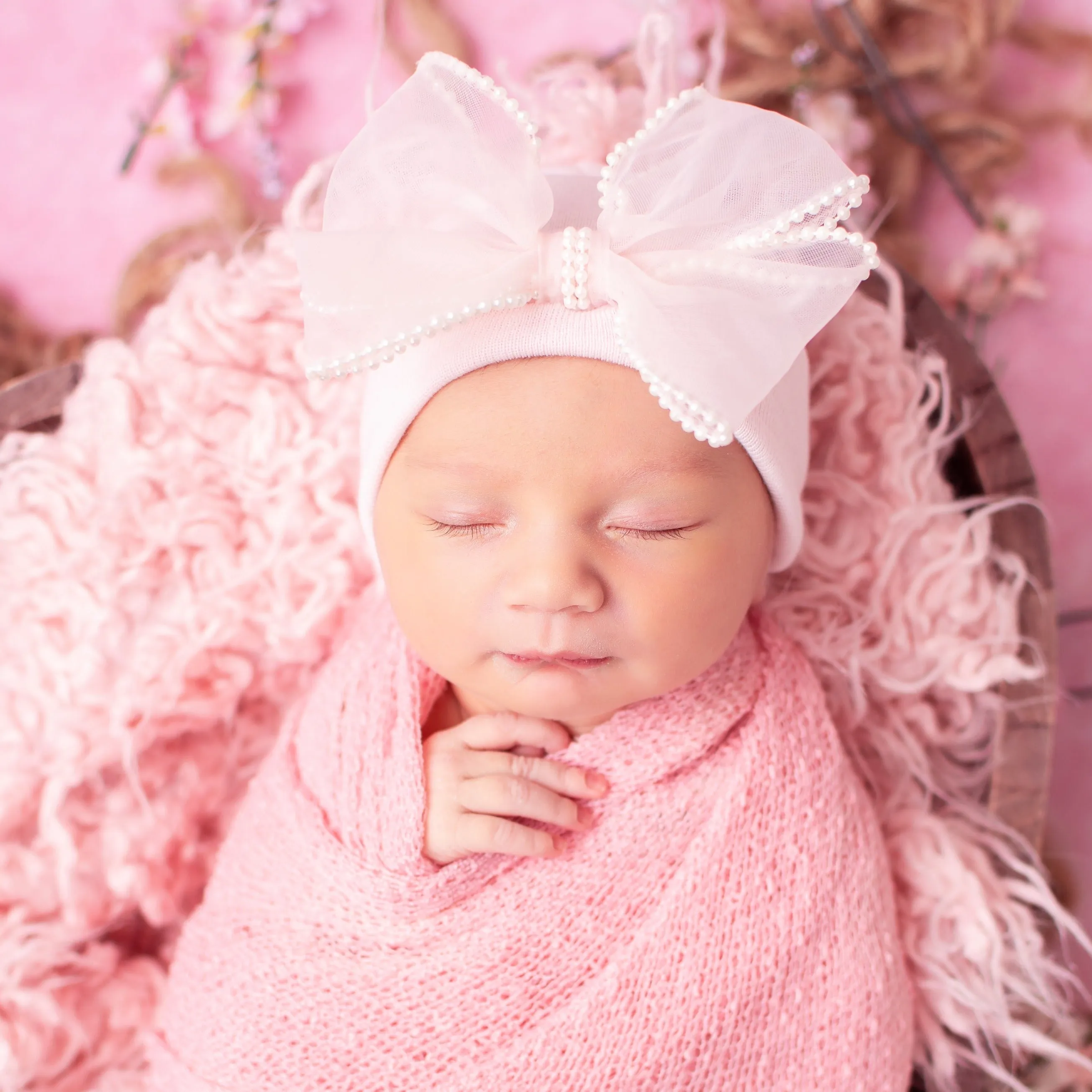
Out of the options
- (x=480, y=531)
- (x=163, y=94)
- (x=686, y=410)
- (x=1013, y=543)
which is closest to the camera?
(x=686, y=410)

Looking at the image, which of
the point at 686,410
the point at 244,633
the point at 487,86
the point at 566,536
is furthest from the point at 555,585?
the point at 244,633

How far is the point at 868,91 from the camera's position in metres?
1.49

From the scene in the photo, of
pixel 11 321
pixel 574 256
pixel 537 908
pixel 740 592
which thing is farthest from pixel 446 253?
pixel 11 321

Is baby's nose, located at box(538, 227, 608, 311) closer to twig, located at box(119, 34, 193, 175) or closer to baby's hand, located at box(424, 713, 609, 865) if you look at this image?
baby's hand, located at box(424, 713, 609, 865)

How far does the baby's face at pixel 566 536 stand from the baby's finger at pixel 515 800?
0.33 ft

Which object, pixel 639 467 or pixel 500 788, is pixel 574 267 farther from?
pixel 500 788

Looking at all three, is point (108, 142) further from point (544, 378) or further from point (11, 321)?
point (544, 378)

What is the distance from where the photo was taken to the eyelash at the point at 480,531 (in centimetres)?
96

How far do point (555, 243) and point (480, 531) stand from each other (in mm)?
256

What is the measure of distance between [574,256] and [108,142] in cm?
93

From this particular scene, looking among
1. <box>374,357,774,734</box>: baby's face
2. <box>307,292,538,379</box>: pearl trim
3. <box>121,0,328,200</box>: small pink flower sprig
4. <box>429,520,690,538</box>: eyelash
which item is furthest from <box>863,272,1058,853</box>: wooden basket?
<box>121,0,328,200</box>: small pink flower sprig

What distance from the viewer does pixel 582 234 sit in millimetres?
936

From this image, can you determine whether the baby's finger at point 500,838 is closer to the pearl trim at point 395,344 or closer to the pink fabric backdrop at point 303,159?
the pearl trim at point 395,344

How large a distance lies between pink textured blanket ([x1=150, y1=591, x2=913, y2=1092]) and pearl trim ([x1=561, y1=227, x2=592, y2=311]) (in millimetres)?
429
